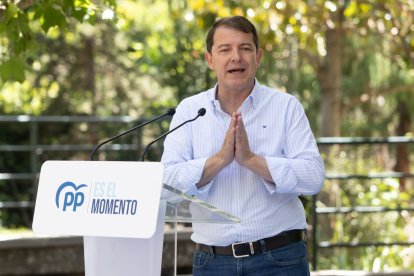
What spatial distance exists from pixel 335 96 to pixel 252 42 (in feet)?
29.2

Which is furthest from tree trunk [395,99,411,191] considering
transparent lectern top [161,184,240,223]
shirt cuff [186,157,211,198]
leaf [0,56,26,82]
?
transparent lectern top [161,184,240,223]

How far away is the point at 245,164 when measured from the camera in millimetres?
3691

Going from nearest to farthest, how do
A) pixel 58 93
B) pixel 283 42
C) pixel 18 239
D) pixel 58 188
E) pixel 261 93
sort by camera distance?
pixel 58 188, pixel 261 93, pixel 18 239, pixel 283 42, pixel 58 93

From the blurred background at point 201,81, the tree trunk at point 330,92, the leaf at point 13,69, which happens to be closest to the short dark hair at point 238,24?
the blurred background at point 201,81

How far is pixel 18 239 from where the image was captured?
8125 mm

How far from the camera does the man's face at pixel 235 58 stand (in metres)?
3.88

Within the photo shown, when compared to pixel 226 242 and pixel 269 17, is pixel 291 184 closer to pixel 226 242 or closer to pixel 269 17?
pixel 226 242

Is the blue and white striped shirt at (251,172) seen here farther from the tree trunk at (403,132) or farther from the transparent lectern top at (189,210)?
the tree trunk at (403,132)

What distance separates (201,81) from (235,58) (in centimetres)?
653

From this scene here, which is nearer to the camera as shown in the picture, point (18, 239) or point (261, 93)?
point (261, 93)

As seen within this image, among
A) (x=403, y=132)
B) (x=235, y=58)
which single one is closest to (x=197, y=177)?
(x=235, y=58)

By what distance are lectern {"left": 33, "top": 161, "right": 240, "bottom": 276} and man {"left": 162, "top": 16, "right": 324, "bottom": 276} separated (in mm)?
370

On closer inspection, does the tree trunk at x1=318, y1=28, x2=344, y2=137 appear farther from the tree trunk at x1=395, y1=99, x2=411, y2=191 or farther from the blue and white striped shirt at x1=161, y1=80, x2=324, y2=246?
the blue and white striped shirt at x1=161, y1=80, x2=324, y2=246

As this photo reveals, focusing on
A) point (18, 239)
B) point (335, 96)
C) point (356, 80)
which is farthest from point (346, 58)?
point (18, 239)
